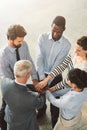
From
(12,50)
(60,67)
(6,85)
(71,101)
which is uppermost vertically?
(12,50)

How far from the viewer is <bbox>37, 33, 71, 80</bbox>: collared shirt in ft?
11.7

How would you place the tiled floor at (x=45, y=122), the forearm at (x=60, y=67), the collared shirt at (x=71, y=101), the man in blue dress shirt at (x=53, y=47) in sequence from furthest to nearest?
the tiled floor at (x=45, y=122), the forearm at (x=60, y=67), the man in blue dress shirt at (x=53, y=47), the collared shirt at (x=71, y=101)

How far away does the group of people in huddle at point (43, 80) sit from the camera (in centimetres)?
297

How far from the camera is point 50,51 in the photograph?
3613 mm

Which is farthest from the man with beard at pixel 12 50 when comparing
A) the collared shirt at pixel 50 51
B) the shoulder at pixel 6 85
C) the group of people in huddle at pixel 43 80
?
the shoulder at pixel 6 85

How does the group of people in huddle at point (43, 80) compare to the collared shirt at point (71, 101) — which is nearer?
the group of people in huddle at point (43, 80)

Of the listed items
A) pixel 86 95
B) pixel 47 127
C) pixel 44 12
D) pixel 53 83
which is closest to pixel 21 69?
pixel 86 95

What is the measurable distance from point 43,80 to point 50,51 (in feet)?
1.16

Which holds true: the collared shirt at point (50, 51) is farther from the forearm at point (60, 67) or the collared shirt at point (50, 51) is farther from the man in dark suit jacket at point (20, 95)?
the man in dark suit jacket at point (20, 95)

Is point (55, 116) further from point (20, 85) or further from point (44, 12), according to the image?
point (44, 12)

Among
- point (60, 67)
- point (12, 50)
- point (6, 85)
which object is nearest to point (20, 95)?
point (6, 85)

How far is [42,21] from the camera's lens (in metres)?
7.11

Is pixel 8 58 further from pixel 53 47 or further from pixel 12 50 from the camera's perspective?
pixel 53 47

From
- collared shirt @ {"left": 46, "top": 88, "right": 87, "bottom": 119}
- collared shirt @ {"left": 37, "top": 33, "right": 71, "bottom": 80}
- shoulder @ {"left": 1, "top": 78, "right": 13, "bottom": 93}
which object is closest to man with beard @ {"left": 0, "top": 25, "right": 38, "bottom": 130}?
collared shirt @ {"left": 37, "top": 33, "right": 71, "bottom": 80}
